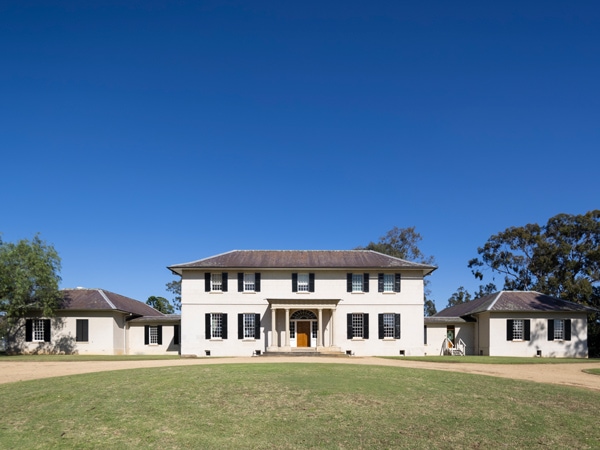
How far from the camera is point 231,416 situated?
14.1m

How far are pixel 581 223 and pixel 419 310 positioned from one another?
24878mm

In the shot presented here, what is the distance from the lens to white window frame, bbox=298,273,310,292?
39.8 m

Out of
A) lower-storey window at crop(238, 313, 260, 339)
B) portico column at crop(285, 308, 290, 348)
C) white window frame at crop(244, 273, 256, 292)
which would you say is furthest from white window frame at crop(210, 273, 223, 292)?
portico column at crop(285, 308, 290, 348)

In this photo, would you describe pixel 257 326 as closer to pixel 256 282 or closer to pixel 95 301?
pixel 256 282

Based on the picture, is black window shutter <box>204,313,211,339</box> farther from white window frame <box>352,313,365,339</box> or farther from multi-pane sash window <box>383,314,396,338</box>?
multi-pane sash window <box>383,314,396,338</box>

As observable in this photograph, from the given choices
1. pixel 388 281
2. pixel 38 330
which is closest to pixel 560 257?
pixel 388 281

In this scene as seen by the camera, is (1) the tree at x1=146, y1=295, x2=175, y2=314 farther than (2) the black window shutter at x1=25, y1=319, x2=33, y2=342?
Yes

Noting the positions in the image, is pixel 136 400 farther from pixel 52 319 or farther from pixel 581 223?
pixel 581 223

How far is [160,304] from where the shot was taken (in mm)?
74062

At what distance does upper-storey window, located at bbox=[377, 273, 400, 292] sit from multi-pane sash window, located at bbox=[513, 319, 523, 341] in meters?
9.14

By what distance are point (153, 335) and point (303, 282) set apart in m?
12.9

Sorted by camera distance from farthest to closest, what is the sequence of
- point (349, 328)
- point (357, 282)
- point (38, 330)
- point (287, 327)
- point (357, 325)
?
point (38, 330) → point (357, 282) → point (357, 325) → point (349, 328) → point (287, 327)

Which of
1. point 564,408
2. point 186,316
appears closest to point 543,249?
point 186,316

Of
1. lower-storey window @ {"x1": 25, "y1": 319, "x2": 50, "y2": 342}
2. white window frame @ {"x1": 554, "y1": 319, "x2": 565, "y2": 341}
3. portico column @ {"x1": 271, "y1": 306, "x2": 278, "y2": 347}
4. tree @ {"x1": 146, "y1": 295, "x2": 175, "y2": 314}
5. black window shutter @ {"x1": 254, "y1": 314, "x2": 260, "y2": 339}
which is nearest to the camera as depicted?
portico column @ {"x1": 271, "y1": 306, "x2": 278, "y2": 347}
